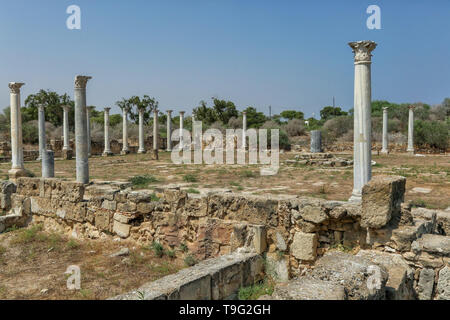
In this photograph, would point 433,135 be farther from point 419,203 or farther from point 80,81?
point 80,81

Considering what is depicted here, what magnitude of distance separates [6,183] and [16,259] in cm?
323

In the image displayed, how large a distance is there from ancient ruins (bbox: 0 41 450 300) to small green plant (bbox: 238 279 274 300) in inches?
4.2

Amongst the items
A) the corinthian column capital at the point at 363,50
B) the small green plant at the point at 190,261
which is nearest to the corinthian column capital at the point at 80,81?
the small green plant at the point at 190,261

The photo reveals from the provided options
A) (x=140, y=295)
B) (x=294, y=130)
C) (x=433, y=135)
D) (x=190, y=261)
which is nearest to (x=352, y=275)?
(x=140, y=295)

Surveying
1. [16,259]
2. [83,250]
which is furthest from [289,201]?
[16,259]

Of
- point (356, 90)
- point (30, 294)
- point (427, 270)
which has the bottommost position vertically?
point (30, 294)

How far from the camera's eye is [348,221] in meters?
4.77

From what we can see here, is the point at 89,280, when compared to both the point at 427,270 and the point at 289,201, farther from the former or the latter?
the point at 427,270

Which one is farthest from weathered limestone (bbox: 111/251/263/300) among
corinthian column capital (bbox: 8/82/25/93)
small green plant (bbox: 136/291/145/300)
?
corinthian column capital (bbox: 8/82/25/93)

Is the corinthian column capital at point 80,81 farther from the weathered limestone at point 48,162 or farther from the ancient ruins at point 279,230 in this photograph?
the weathered limestone at point 48,162

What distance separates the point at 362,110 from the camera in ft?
23.9

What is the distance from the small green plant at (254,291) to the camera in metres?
4.33

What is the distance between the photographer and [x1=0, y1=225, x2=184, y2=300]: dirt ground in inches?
190

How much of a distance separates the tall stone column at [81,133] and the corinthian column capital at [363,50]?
654cm
